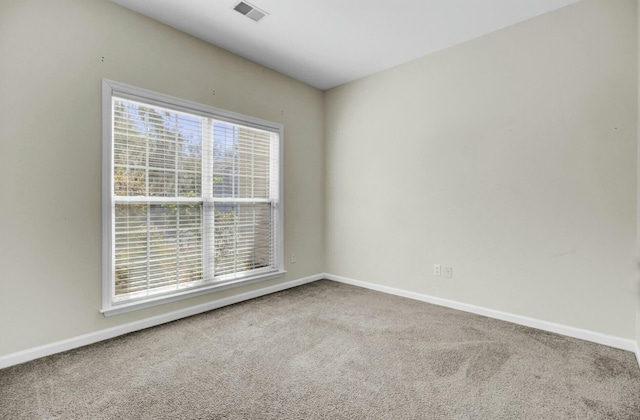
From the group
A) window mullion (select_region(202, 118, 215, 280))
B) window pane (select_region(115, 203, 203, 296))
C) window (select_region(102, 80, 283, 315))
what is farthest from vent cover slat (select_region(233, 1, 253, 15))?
window pane (select_region(115, 203, 203, 296))

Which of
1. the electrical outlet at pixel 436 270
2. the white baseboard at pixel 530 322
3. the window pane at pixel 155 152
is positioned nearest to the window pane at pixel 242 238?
the window pane at pixel 155 152

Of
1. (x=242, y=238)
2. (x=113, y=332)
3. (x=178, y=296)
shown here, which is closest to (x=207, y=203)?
(x=242, y=238)

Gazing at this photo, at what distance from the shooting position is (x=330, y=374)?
191 centimetres

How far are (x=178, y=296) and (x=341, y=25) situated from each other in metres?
2.91

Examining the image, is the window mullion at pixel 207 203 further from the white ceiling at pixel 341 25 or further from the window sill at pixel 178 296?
the white ceiling at pixel 341 25

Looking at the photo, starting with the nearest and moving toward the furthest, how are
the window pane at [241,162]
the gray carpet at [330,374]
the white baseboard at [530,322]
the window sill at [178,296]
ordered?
1. the gray carpet at [330,374]
2. the white baseboard at [530,322]
3. the window sill at [178,296]
4. the window pane at [241,162]

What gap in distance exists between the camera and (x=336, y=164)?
Answer: 4160 mm

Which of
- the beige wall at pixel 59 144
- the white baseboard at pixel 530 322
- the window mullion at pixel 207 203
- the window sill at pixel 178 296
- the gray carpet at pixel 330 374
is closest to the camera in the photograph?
the gray carpet at pixel 330 374

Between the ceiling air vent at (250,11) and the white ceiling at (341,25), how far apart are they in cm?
4

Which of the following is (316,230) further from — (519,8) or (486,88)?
(519,8)

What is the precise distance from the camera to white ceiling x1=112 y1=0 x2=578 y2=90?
2.44 meters

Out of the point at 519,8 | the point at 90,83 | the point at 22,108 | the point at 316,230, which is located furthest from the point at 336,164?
the point at 22,108

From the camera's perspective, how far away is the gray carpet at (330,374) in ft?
5.19

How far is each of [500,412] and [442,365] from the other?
46 cm
